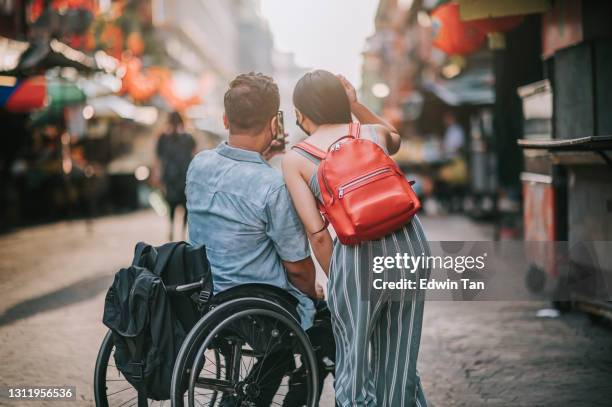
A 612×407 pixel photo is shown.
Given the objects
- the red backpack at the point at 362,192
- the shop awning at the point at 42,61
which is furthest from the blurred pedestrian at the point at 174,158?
the red backpack at the point at 362,192

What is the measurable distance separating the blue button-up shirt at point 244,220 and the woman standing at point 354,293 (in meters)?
0.11

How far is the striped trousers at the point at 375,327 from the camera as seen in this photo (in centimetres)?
312

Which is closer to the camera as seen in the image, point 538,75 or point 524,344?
point 524,344

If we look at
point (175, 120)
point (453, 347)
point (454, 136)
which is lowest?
point (453, 347)

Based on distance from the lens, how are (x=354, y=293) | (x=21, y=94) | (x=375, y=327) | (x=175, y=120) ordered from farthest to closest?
(x=21, y=94), (x=175, y=120), (x=375, y=327), (x=354, y=293)

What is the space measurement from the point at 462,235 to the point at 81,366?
28.5 ft

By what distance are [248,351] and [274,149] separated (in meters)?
0.94

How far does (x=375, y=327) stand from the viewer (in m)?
3.26

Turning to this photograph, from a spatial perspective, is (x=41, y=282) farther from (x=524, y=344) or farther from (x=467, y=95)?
(x=467, y=95)

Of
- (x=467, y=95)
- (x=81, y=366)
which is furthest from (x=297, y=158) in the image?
(x=467, y=95)

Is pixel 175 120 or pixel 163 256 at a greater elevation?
pixel 175 120

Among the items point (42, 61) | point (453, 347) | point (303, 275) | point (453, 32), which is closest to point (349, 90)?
point (303, 275)

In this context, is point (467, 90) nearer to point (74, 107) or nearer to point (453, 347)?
point (74, 107)

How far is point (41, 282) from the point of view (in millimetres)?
8750
